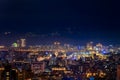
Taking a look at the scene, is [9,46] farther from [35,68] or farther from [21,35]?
[35,68]

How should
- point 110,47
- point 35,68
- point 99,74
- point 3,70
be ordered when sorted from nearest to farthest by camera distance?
point 3,70 < point 99,74 < point 35,68 < point 110,47

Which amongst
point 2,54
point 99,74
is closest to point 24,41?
point 2,54

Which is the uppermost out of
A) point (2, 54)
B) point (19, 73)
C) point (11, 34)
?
point (11, 34)

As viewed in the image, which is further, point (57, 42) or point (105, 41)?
point (105, 41)

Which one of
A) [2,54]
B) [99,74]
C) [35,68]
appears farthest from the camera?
[2,54]

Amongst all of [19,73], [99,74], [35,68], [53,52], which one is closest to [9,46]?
[53,52]

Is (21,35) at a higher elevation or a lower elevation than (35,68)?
higher

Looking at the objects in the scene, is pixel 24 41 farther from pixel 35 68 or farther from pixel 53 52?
pixel 35 68
